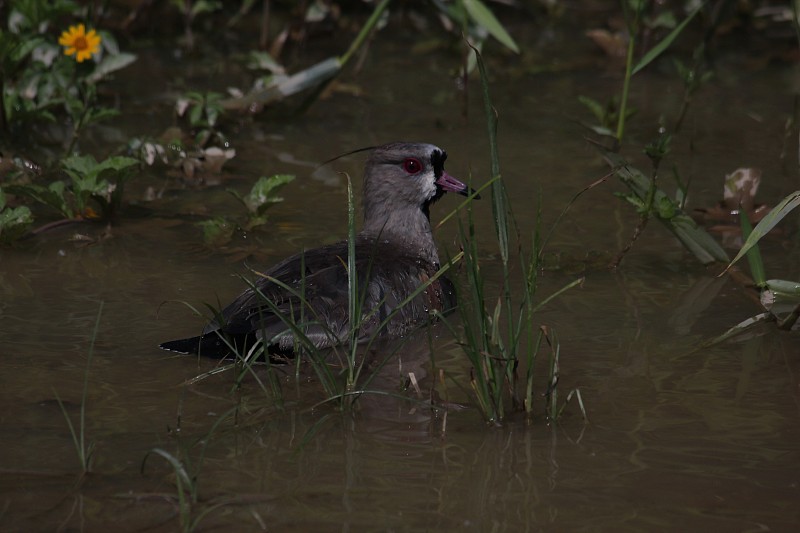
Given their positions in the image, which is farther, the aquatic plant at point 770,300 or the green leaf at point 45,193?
the green leaf at point 45,193

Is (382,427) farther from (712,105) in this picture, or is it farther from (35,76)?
(712,105)

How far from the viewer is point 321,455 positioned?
151 inches

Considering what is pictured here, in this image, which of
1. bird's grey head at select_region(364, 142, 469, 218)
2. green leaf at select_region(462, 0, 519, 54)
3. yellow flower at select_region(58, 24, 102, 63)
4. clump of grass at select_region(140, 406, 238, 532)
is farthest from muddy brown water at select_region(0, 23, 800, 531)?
green leaf at select_region(462, 0, 519, 54)

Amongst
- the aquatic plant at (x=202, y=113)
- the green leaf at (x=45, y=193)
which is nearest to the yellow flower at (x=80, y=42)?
the aquatic plant at (x=202, y=113)

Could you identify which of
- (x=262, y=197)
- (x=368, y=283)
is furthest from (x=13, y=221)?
(x=368, y=283)

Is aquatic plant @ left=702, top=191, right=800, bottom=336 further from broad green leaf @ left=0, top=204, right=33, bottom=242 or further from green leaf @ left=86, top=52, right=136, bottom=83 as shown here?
green leaf @ left=86, top=52, right=136, bottom=83

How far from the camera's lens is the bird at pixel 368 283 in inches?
179

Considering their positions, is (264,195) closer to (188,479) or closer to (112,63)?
(112,63)

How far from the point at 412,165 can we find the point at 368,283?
0.95 meters

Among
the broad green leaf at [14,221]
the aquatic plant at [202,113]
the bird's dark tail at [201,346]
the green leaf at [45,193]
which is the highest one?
the aquatic plant at [202,113]

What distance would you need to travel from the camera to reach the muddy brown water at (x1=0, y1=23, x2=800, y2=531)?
3.54 metres

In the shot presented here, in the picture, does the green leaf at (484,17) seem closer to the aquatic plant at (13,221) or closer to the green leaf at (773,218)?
the green leaf at (773,218)

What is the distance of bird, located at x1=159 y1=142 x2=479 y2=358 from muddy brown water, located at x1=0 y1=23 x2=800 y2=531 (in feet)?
0.52

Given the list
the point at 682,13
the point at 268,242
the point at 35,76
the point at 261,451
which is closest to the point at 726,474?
the point at 261,451
